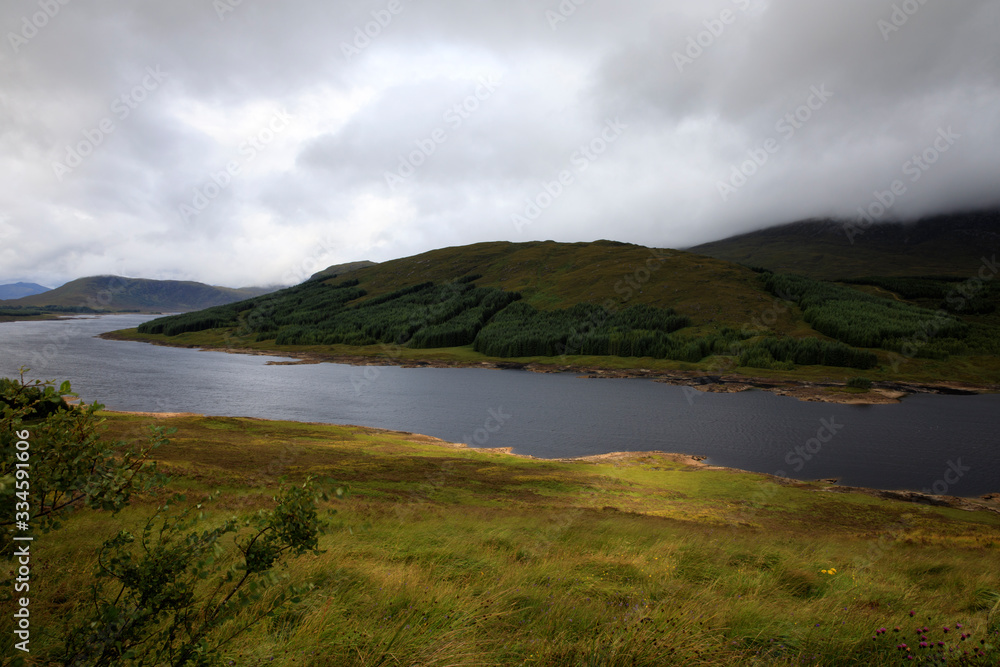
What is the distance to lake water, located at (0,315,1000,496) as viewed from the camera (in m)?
46.8

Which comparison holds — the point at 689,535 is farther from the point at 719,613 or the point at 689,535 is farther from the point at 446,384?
the point at 446,384

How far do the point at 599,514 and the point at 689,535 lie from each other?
6054 millimetres

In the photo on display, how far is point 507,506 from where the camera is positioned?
23.6 metres

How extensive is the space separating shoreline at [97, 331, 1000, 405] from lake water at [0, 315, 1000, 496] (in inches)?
193

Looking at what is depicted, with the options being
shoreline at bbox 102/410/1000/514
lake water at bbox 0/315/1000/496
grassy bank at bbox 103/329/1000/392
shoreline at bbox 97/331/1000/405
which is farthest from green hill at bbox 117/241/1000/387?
shoreline at bbox 102/410/1000/514

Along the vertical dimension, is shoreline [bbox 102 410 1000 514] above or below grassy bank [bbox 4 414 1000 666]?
below

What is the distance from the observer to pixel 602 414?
225 ft

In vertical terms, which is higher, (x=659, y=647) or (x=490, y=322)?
(x=490, y=322)

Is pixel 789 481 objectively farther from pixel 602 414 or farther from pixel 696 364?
pixel 696 364

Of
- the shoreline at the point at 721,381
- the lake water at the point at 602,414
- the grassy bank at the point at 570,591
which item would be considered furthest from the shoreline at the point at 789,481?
the shoreline at the point at 721,381

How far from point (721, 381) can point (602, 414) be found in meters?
49.6

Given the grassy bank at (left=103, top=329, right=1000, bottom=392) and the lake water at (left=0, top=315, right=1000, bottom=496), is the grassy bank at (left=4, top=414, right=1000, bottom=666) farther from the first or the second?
the grassy bank at (left=103, top=329, right=1000, bottom=392)

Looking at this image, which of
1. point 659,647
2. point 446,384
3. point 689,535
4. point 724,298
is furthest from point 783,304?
point 659,647

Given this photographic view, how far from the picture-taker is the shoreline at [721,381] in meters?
87.8
